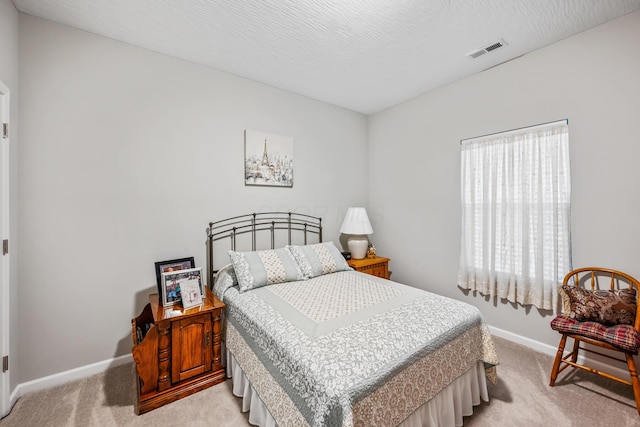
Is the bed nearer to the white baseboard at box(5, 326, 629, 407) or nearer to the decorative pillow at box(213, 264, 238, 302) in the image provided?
the decorative pillow at box(213, 264, 238, 302)

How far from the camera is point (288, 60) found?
8.60ft

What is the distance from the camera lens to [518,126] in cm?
262

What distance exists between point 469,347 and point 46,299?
10.2ft

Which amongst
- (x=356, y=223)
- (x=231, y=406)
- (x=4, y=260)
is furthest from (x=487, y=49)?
(x=4, y=260)

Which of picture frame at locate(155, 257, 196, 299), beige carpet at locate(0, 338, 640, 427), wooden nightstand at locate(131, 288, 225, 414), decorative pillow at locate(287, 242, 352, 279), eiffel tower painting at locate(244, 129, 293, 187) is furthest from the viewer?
eiffel tower painting at locate(244, 129, 293, 187)

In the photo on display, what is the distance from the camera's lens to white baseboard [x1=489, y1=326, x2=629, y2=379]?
2.13 meters

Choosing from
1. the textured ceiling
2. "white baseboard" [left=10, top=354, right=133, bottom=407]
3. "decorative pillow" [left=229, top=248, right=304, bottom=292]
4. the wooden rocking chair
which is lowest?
"white baseboard" [left=10, top=354, right=133, bottom=407]

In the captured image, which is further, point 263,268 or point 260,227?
point 260,227

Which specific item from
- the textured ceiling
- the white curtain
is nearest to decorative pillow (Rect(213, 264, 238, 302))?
the textured ceiling

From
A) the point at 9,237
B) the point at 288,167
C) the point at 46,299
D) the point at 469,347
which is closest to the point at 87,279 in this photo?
the point at 46,299

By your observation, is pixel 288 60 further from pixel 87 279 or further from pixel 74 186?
pixel 87 279

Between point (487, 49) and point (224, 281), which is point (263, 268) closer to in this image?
point (224, 281)

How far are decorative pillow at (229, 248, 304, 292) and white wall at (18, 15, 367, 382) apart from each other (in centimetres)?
53

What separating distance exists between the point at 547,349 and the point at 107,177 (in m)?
4.18
